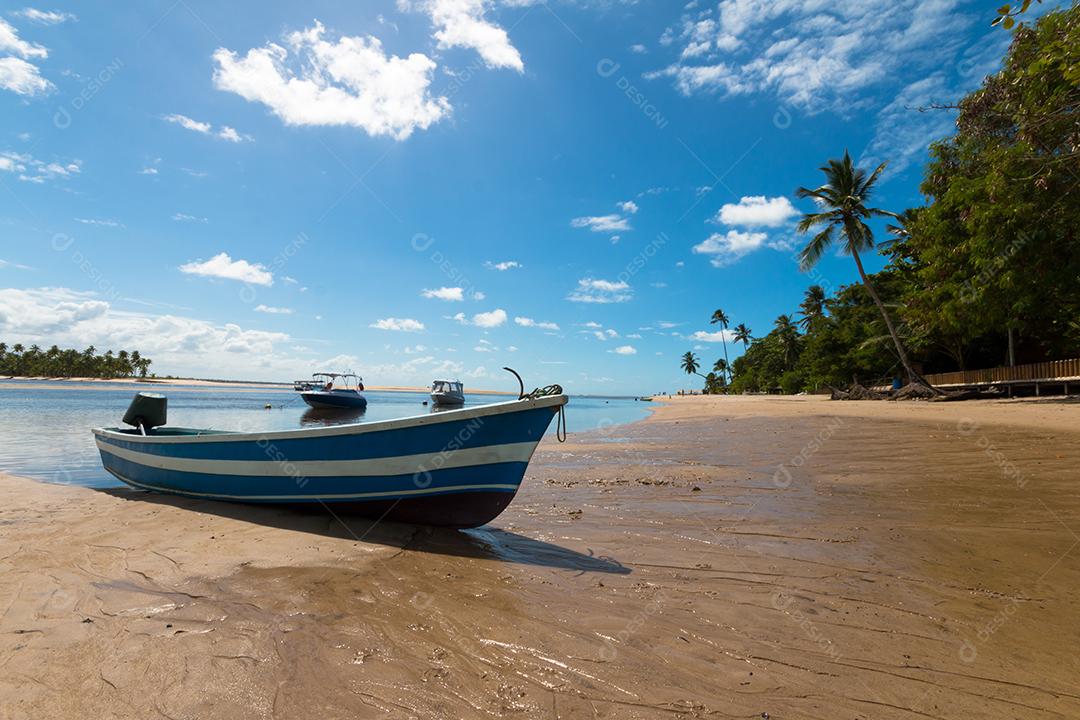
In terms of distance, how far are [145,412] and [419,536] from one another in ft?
25.5

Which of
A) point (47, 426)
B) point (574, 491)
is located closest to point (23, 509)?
point (574, 491)

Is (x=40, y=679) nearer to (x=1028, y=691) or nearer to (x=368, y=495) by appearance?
(x=368, y=495)

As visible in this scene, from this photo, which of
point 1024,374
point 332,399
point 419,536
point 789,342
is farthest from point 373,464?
point 789,342

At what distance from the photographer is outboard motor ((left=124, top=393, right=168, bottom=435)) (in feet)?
31.4

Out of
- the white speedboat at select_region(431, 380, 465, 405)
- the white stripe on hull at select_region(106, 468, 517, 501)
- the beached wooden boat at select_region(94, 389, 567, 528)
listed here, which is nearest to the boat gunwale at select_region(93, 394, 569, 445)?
the beached wooden boat at select_region(94, 389, 567, 528)

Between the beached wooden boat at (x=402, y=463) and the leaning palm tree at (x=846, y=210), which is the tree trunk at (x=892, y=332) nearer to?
the leaning palm tree at (x=846, y=210)

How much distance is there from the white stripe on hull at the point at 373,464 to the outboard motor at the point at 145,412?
3451 millimetres

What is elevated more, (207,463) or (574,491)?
(207,463)

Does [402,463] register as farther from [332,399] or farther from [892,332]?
[332,399]

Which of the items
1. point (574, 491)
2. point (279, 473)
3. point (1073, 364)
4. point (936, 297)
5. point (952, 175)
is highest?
point (952, 175)

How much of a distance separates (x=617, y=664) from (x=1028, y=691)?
203 centimetres

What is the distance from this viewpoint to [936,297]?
2111cm

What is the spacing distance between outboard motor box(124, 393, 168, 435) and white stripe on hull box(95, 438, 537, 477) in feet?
11.3

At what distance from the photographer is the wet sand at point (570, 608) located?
2463mm
